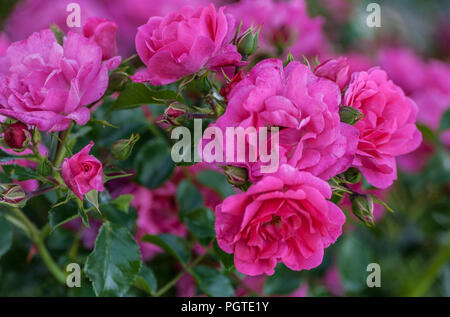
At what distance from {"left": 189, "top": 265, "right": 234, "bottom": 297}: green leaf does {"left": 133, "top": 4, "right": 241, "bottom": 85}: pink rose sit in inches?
9.5

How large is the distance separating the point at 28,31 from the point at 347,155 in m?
0.73

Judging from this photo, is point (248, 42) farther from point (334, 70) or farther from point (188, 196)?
point (188, 196)

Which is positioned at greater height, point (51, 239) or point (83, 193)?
point (83, 193)

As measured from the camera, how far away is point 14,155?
0.52 metres

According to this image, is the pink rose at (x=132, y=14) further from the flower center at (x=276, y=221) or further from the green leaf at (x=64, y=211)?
the flower center at (x=276, y=221)

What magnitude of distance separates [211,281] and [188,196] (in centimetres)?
12

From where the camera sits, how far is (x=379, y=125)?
1.53ft

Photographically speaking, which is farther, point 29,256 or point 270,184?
point 29,256

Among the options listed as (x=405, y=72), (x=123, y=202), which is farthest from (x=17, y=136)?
(x=405, y=72)

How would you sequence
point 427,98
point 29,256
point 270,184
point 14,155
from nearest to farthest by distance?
point 270,184 → point 14,155 → point 29,256 → point 427,98

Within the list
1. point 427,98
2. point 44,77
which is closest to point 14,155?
point 44,77

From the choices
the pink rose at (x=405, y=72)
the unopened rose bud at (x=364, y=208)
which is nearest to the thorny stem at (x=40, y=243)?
the unopened rose bud at (x=364, y=208)

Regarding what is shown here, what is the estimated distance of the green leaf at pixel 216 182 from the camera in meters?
0.67

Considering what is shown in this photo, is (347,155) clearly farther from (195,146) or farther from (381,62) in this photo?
(381,62)
